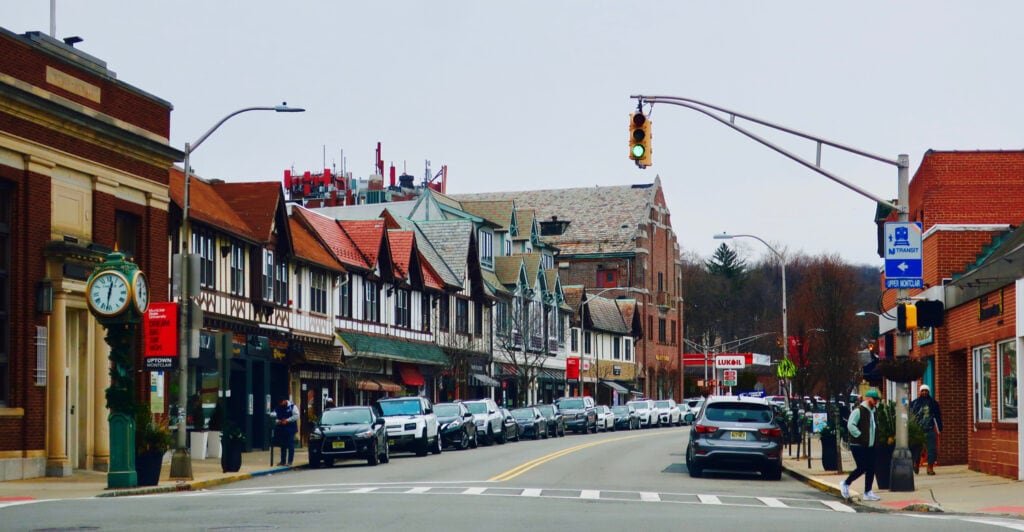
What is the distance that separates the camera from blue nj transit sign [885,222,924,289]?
23.6m

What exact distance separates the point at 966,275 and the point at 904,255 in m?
5.64

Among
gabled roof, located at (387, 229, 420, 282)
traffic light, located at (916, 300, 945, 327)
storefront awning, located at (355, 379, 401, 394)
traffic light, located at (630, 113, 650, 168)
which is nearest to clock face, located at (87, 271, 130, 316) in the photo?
traffic light, located at (630, 113, 650, 168)

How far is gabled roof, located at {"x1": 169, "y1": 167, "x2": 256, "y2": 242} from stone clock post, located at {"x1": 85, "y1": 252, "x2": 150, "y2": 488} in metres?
11.5

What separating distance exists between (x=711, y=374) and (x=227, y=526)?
105376mm

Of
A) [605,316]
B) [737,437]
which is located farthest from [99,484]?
[605,316]

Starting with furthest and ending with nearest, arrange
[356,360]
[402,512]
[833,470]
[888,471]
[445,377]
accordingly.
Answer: [445,377] → [356,360] → [833,470] → [888,471] → [402,512]

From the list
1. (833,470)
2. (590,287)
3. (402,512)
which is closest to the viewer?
(402,512)

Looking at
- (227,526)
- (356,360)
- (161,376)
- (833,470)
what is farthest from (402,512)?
(356,360)

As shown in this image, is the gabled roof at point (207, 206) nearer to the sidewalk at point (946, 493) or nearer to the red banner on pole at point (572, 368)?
the sidewalk at point (946, 493)

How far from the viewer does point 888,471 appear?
79.2ft

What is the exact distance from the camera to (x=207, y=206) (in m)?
39.8

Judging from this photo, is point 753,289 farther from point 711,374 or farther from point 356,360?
point 356,360

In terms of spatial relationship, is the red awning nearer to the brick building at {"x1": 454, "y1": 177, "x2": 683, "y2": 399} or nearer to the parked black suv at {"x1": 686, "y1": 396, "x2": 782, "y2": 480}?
the parked black suv at {"x1": 686, "y1": 396, "x2": 782, "y2": 480}

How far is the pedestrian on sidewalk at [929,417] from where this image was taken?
2780cm
